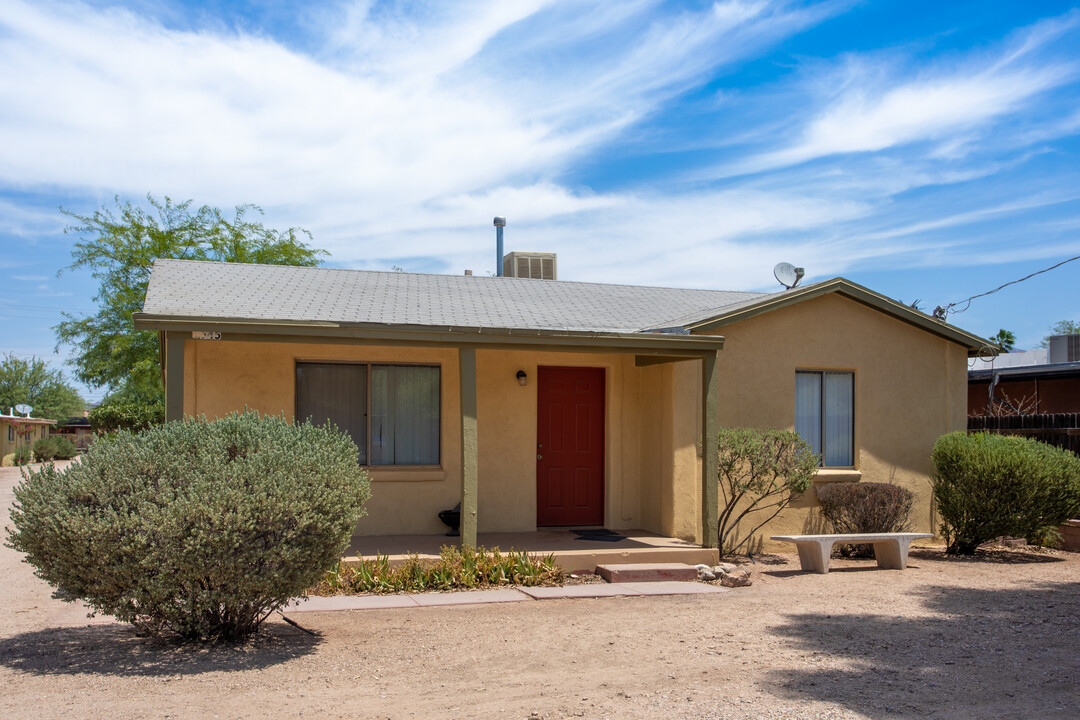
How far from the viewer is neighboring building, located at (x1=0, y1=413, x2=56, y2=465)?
3591 cm

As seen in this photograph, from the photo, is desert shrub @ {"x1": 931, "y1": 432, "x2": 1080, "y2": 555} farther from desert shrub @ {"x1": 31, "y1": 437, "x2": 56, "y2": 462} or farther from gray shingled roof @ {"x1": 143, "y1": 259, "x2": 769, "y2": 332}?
desert shrub @ {"x1": 31, "y1": 437, "x2": 56, "y2": 462}

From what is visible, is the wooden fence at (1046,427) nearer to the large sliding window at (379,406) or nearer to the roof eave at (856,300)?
the roof eave at (856,300)

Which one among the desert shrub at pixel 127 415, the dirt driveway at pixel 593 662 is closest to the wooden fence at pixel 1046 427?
the dirt driveway at pixel 593 662

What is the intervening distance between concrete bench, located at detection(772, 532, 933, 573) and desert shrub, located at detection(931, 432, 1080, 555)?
1278 millimetres

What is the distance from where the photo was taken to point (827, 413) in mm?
11641

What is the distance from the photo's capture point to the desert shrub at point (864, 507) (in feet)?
35.8

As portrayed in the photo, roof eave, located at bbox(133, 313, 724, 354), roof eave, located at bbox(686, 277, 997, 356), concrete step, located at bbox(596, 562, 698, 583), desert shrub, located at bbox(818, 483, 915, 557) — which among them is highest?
roof eave, located at bbox(686, 277, 997, 356)

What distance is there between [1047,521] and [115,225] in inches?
1096

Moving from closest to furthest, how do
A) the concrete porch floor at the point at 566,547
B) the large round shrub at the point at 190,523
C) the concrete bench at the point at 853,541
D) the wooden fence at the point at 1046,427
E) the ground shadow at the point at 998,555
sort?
the large round shrub at the point at 190,523 < the concrete porch floor at the point at 566,547 < the concrete bench at the point at 853,541 < the ground shadow at the point at 998,555 < the wooden fence at the point at 1046,427

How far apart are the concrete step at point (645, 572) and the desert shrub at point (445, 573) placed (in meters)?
0.48

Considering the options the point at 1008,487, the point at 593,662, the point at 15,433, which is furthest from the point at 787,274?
the point at 15,433

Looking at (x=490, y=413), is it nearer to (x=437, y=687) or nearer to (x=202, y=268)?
(x=202, y=268)

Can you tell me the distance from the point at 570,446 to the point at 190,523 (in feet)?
21.3

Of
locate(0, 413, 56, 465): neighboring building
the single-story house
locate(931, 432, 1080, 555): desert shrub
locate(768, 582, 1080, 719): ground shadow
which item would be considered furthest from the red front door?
locate(0, 413, 56, 465): neighboring building
